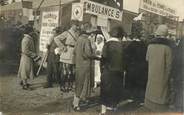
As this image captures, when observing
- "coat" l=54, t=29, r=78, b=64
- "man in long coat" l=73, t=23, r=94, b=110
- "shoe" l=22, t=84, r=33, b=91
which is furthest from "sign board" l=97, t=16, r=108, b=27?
"shoe" l=22, t=84, r=33, b=91

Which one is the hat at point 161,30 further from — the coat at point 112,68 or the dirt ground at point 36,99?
the dirt ground at point 36,99

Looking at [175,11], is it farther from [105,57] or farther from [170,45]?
[105,57]

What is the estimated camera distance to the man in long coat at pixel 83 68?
3.33m

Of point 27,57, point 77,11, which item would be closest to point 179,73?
point 77,11

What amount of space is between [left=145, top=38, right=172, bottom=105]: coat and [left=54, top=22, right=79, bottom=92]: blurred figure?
2.29 ft

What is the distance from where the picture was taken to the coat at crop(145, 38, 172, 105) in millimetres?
3361

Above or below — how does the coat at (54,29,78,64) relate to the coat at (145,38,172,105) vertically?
above

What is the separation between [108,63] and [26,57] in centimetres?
76

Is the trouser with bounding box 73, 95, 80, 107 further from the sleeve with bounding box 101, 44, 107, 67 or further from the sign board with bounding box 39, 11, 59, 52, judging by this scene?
the sign board with bounding box 39, 11, 59, 52

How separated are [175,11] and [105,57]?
2.58 ft

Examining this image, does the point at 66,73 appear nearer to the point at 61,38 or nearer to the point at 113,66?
the point at 61,38

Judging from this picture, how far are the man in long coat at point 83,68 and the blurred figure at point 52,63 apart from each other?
19 cm

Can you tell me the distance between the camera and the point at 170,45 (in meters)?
3.38

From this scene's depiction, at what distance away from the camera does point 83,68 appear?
3363mm
